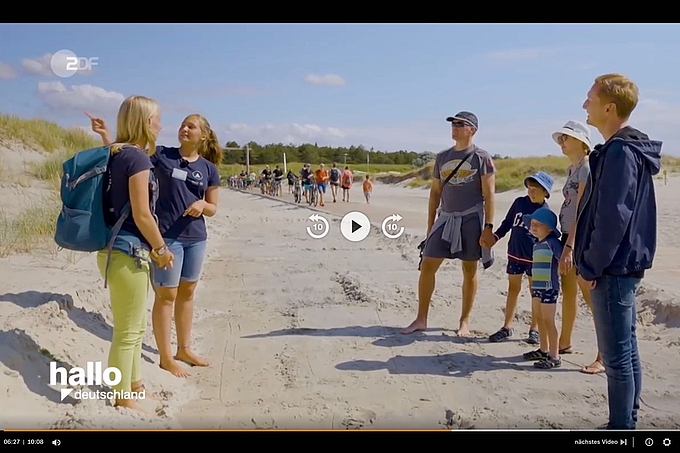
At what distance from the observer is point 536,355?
401 centimetres

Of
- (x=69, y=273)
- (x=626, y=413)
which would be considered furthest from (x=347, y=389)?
(x=69, y=273)

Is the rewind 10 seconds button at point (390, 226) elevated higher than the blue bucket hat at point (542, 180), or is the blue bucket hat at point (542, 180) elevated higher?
the blue bucket hat at point (542, 180)

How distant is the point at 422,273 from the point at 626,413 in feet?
6.31

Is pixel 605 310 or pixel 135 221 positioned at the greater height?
pixel 135 221

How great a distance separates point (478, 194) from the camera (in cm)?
449

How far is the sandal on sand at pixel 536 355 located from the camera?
3970mm

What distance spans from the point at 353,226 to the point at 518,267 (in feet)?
3.83

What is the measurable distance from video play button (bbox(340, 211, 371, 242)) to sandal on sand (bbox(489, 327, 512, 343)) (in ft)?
3.76

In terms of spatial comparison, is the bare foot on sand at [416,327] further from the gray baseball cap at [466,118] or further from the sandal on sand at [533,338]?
the gray baseball cap at [466,118]

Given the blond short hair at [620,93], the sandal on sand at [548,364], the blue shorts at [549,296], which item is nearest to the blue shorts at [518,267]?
the blue shorts at [549,296]

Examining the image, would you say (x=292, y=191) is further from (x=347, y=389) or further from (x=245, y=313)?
(x=347, y=389)
